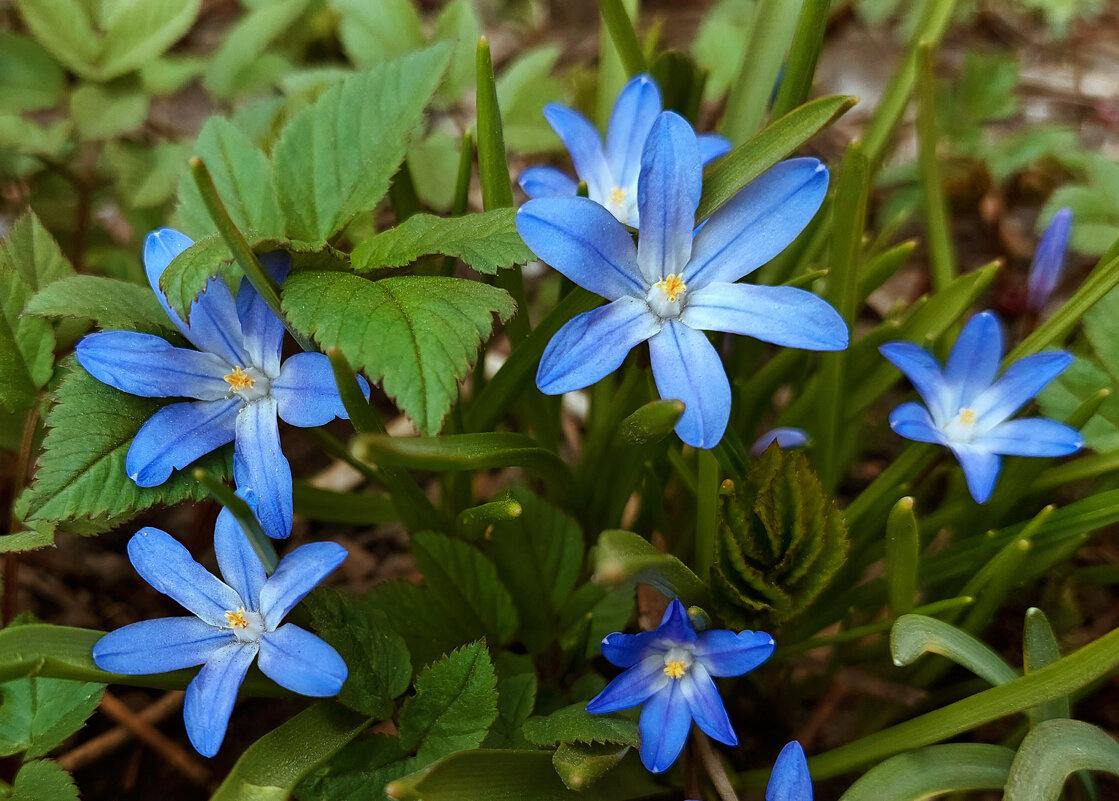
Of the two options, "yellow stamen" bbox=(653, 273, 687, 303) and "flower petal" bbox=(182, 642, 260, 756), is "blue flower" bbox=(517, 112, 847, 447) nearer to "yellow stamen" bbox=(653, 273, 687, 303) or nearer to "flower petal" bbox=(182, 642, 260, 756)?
"yellow stamen" bbox=(653, 273, 687, 303)

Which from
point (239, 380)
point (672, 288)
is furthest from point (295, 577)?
point (672, 288)

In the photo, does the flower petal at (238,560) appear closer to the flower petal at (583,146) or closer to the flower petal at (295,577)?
the flower petal at (295,577)

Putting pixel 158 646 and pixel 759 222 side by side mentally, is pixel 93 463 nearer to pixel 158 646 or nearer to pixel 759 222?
pixel 158 646

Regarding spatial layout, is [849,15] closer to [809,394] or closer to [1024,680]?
[809,394]

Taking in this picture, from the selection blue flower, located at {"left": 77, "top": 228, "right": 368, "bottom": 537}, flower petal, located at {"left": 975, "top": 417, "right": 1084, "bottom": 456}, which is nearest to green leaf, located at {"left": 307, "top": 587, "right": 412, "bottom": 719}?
blue flower, located at {"left": 77, "top": 228, "right": 368, "bottom": 537}

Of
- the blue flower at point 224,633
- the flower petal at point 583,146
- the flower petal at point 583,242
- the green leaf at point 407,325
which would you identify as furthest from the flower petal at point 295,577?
the flower petal at point 583,146
